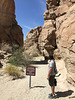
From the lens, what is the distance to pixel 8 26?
20062 mm

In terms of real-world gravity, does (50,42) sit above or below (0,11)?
below

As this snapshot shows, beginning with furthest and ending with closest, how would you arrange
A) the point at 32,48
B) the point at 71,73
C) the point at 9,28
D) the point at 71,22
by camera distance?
the point at 32,48, the point at 9,28, the point at 71,22, the point at 71,73

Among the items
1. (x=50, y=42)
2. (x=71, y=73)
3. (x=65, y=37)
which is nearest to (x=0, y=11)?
(x=50, y=42)

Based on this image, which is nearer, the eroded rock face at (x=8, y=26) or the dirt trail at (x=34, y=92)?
the dirt trail at (x=34, y=92)

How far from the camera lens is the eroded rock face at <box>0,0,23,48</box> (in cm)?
1875

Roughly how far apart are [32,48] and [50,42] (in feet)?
89.1

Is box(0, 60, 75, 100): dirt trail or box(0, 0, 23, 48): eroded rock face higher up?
box(0, 0, 23, 48): eroded rock face

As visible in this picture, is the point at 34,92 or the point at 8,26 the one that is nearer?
the point at 34,92

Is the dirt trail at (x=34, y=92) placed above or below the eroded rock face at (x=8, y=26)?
below

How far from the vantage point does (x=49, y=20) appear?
72.8 ft

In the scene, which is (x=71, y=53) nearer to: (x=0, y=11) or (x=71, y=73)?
(x=71, y=73)

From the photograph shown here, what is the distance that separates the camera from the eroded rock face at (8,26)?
18.8 m

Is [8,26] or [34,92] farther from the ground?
[8,26]

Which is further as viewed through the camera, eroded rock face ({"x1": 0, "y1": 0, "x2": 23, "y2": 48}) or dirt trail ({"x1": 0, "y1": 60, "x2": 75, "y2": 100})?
eroded rock face ({"x1": 0, "y1": 0, "x2": 23, "y2": 48})
